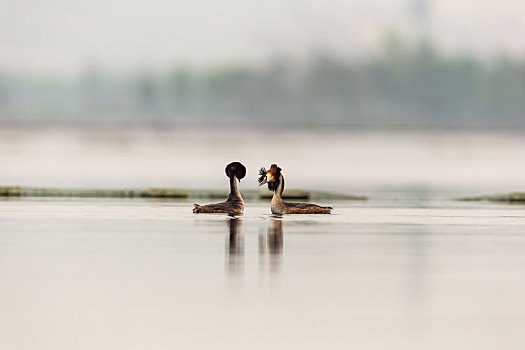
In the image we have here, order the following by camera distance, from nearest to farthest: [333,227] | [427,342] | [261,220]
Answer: [427,342] < [333,227] < [261,220]

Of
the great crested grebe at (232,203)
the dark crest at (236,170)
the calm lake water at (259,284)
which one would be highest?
the dark crest at (236,170)

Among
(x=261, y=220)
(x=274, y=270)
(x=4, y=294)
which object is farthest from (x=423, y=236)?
(x=4, y=294)

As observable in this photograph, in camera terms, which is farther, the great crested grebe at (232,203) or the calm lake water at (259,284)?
the great crested grebe at (232,203)

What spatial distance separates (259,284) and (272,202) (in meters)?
14.0

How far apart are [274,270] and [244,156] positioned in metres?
110

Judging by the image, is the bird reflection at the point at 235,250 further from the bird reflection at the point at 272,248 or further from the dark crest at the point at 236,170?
the dark crest at the point at 236,170

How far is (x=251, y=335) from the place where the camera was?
1520cm

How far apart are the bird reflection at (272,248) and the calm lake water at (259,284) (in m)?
0.03

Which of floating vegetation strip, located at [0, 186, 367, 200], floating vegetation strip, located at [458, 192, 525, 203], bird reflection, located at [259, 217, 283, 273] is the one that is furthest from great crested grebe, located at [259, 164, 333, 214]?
floating vegetation strip, located at [458, 192, 525, 203]

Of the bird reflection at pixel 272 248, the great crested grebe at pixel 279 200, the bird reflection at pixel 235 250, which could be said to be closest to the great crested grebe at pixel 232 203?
the great crested grebe at pixel 279 200

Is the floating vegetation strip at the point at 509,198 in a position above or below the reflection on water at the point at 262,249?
above

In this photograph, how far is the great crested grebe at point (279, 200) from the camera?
107 feet

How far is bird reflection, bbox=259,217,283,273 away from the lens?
69.5 ft

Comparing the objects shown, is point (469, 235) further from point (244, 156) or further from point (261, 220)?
point (244, 156)
